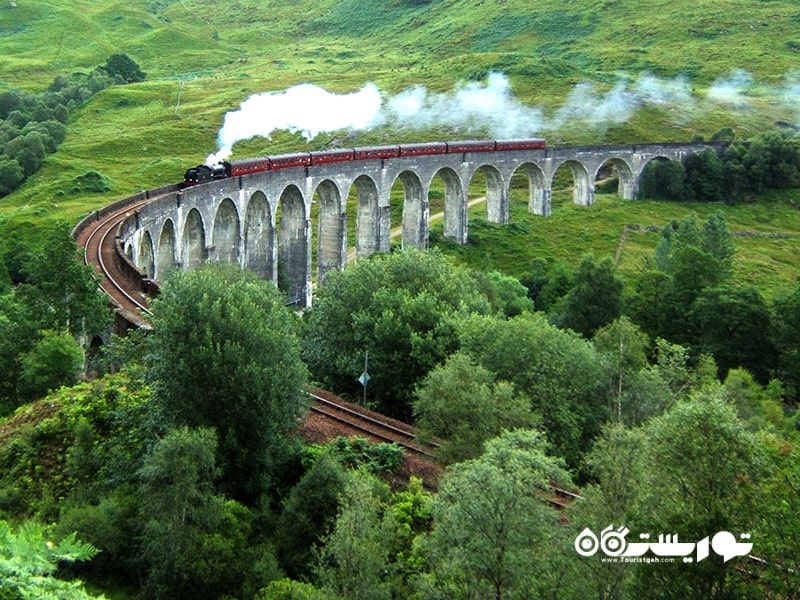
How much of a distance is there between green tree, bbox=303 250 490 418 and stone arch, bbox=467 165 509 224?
159 ft

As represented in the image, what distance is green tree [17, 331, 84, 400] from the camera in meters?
31.7

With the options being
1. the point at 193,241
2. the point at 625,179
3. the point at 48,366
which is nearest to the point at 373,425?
the point at 48,366

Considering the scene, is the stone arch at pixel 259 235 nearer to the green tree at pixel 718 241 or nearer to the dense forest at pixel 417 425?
the dense forest at pixel 417 425

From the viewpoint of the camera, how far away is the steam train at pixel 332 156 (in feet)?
202

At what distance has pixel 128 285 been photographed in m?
42.4

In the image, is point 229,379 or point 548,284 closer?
point 229,379

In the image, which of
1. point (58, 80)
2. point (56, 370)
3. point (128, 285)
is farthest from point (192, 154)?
point (56, 370)

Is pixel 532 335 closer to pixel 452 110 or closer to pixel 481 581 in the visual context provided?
pixel 481 581

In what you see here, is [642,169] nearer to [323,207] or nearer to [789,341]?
[323,207]

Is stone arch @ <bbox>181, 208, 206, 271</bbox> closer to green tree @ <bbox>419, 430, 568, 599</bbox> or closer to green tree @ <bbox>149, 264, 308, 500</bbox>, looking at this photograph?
green tree @ <bbox>149, 264, 308, 500</bbox>

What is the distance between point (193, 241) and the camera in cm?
5988

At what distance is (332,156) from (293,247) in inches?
326

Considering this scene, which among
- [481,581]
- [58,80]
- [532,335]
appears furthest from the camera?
[58,80]

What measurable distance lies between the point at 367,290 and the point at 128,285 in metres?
11.4
